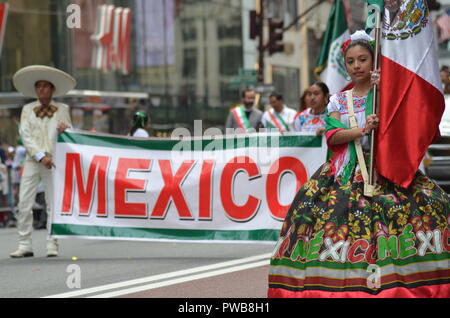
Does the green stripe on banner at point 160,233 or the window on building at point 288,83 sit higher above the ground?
the window on building at point 288,83

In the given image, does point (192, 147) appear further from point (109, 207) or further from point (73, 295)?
point (73, 295)

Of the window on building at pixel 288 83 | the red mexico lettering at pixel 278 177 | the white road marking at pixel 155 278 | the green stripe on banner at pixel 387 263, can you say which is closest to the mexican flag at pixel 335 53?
the red mexico lettering at pixel 278 177

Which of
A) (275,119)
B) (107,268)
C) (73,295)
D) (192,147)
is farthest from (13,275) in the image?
(275,119)

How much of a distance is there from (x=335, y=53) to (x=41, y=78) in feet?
11.2

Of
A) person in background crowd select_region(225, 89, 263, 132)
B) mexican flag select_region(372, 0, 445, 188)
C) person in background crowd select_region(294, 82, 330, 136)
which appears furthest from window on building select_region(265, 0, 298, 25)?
mexican flag select_region(372, 0, 445, 188)

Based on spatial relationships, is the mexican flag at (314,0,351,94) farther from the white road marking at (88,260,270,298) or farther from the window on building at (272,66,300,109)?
the window on building at (272,66,300,109)

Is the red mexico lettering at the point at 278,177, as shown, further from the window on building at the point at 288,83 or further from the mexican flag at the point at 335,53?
the window on building at the point at 288,83

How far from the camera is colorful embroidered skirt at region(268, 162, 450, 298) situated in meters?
5.51

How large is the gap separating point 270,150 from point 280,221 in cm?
71

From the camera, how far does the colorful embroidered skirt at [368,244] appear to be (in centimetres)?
551

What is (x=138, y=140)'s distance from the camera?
10.4 meters

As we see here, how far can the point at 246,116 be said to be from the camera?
49.1 feet

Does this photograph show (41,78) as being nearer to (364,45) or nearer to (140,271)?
(140,271)

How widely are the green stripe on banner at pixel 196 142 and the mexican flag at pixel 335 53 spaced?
1.46 meters
